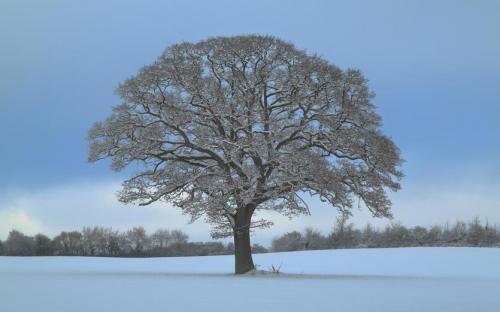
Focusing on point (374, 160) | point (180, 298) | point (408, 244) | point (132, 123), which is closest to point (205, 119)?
point (132, 123)

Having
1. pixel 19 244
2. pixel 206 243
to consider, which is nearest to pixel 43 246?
pixel 19 244

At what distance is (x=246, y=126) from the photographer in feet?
72.9

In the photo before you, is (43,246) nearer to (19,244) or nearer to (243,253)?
(19,244)

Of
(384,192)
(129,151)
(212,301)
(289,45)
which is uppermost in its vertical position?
(289,45)

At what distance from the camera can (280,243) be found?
5594cm

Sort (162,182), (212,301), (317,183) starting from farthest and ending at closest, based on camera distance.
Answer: (162,182)
(317,183)
(212,301)

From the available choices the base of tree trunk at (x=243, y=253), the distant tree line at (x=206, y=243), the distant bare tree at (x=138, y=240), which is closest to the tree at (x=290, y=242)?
the distant tree line at (x=206, y=243)

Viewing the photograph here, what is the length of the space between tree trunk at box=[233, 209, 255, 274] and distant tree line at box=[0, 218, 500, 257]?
21326 mm

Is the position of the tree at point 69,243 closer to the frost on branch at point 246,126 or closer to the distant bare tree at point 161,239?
the distant bare tree at point 161,239

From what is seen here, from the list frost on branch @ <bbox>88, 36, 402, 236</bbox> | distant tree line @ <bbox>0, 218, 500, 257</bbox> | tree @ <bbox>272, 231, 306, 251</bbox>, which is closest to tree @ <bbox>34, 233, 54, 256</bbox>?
distant tree line @ <bbox>0, 218, 500, 257</bbox>

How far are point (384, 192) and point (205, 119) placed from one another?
774cm

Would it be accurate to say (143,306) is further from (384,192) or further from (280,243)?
(280,243)

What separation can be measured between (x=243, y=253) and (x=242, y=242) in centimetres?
45

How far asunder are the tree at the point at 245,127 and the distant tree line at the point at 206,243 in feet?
69.5
